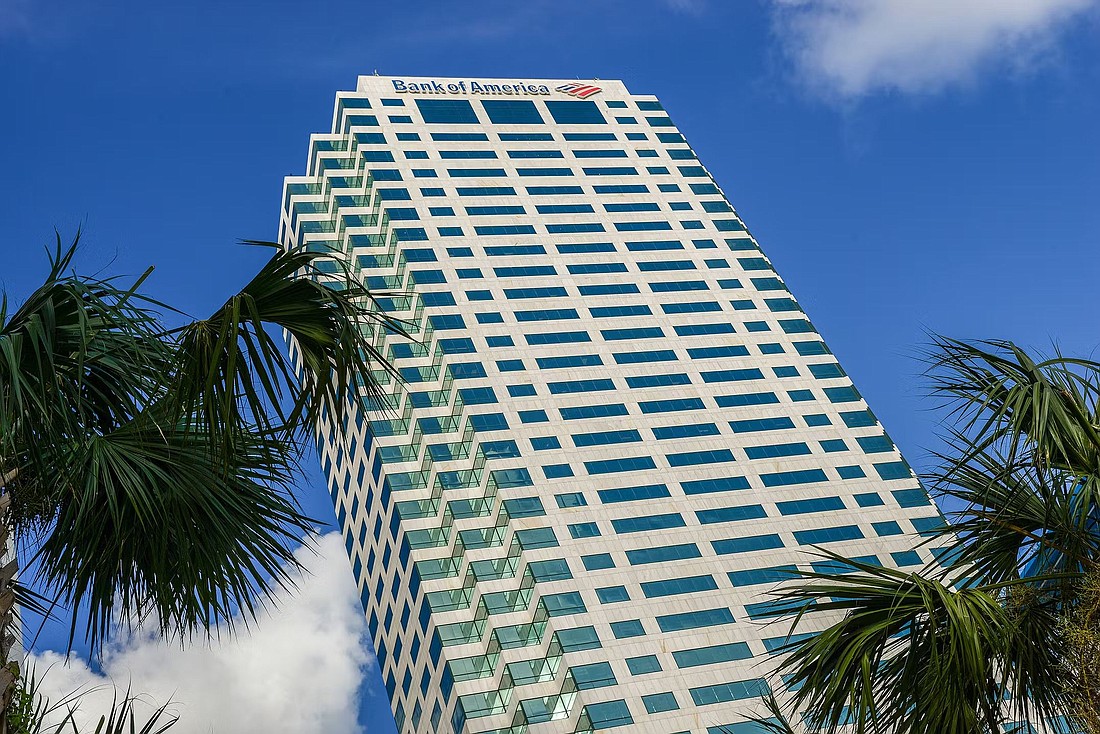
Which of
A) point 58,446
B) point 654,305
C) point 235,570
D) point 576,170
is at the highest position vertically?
point 576,170

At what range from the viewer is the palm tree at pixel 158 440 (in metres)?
9.99

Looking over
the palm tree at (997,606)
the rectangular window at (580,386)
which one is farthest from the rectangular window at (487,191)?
the palm tree at (997,606)

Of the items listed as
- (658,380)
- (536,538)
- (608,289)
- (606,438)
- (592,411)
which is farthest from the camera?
(608,289)

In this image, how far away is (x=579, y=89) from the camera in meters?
96.4

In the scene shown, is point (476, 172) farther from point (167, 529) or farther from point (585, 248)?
point (167, 529)

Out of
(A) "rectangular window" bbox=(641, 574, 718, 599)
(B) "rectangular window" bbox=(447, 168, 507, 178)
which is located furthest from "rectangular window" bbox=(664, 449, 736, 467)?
(B) "rectangular window" bbox=(447, 168, 507, 178)

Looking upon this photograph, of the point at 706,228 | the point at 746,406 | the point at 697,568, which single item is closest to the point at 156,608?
the point at 697,568

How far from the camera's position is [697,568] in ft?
218

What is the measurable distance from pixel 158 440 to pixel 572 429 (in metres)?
61.7

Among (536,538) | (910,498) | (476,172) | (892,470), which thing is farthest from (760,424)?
(476,172)

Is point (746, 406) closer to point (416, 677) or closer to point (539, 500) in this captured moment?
point (539, 500)

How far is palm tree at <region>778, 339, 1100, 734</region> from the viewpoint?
11.5 m

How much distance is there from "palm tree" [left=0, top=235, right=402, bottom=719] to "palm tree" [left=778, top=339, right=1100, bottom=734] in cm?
476

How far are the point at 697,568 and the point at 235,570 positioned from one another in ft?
188
